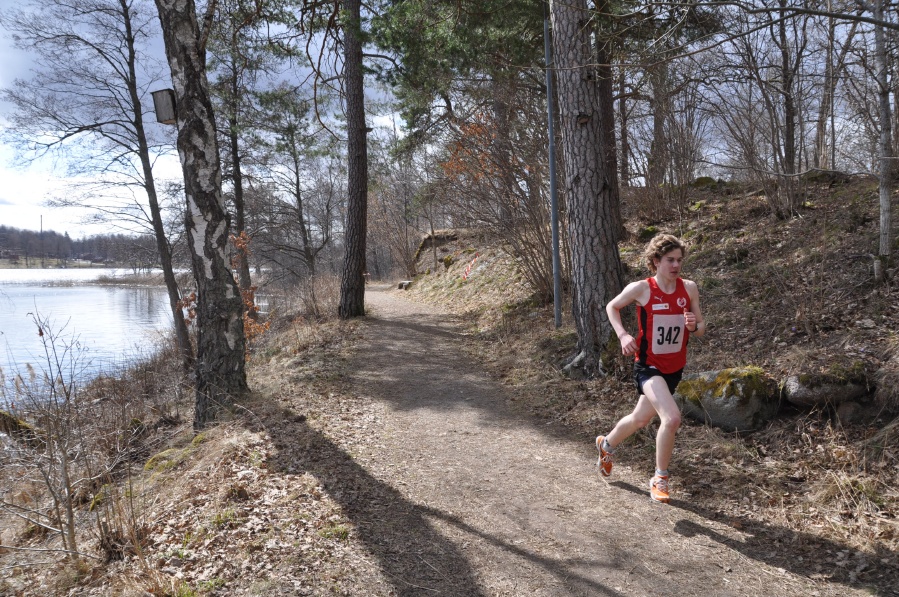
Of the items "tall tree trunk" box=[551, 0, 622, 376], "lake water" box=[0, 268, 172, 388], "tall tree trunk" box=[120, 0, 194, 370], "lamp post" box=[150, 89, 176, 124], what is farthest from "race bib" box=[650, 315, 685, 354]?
"tall tree trunk" box=[120, 0, 194, 370]

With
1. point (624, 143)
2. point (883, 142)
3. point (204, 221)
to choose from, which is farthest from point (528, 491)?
point (624, 143)

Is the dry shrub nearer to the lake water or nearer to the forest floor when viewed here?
the lake water

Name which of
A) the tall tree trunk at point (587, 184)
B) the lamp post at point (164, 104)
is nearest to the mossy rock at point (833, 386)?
the tall tree trunk at point (587, 184)

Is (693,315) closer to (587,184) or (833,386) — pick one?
(833,386)

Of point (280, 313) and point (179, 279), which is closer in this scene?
point (280, 313)

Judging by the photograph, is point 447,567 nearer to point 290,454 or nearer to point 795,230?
point 290,454

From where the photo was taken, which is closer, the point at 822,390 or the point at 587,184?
the point at 822,390

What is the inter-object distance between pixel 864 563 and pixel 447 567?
2.27m

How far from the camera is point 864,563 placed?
278 centimetres

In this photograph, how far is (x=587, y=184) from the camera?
20.6 feet

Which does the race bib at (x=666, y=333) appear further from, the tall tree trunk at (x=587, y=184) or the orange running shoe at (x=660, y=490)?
the tall tree trunk at (x=587, y=184)

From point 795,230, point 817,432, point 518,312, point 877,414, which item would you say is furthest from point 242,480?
point 795,230

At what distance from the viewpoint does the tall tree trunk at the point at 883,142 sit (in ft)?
15.8

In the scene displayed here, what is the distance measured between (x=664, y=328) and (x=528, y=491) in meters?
1.58
